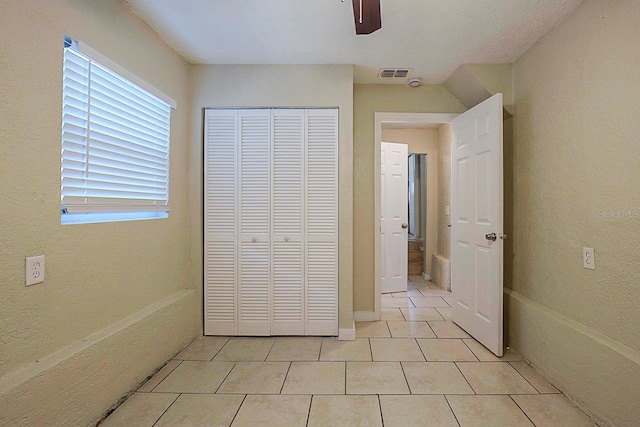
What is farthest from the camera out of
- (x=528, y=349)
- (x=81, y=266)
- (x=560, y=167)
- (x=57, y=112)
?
(x=528, y=349)

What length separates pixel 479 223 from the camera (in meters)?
2.76

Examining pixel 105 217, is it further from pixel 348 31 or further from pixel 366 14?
pixel 348 31

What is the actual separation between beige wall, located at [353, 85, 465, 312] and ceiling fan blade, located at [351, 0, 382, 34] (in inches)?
70.5

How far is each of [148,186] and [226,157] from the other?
0.78 m

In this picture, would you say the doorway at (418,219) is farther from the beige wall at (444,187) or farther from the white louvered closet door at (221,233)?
the white louvered closet door at (221,233)

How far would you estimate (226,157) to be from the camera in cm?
291

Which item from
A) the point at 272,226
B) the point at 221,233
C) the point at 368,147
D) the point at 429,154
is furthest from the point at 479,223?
the point at 429,154

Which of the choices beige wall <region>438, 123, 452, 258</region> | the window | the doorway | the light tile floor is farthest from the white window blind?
the doorway

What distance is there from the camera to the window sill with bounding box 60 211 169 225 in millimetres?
1668

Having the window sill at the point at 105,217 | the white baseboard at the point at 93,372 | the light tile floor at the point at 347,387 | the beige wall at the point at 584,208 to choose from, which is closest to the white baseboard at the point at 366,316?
the light tile floor at the point at 347,387

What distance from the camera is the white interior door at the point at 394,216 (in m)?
4.39

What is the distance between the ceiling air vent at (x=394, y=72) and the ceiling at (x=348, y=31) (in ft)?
0.21

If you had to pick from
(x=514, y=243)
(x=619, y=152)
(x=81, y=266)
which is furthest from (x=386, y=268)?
(x=81, y=266)

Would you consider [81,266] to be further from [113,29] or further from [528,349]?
[528,349]
